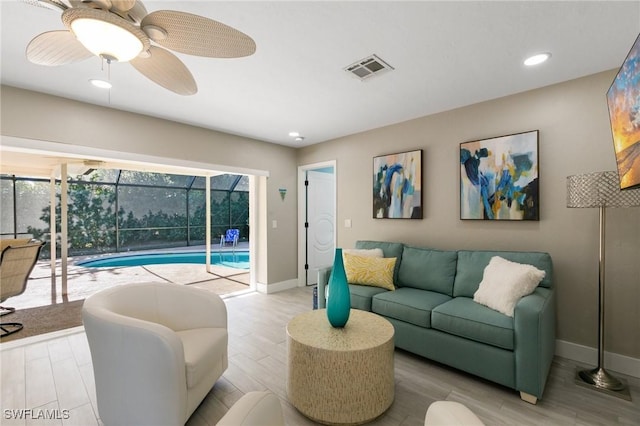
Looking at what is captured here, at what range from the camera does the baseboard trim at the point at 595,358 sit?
7.60ft

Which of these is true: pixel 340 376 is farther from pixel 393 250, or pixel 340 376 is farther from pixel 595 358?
pixel 595 358

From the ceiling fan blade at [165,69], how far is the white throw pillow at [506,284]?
2704 millimetres

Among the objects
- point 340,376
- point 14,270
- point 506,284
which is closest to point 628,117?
point 506,284

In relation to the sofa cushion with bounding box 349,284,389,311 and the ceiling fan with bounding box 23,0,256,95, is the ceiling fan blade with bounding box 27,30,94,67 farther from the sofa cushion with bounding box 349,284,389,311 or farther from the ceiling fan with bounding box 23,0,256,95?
the sofa cushion with bounding box 349,284,389,311

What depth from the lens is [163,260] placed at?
8523mm

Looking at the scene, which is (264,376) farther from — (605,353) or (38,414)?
(605,353)

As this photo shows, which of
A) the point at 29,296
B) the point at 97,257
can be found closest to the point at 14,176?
the point at 97,257

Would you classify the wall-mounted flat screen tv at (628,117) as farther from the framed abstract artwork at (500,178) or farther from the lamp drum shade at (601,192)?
the framed abstract artwork at (500,178)

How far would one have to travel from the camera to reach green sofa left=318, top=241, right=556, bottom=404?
77.8 inches

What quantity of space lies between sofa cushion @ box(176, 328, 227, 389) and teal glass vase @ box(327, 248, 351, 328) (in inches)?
32.7

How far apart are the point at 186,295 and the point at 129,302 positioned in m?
0.37

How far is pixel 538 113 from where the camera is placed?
2.76 meters

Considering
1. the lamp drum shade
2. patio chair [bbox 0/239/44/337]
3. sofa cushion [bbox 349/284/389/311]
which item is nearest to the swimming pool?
patio chair [bbox 0/239/44/337]

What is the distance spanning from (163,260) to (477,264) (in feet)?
27.9
